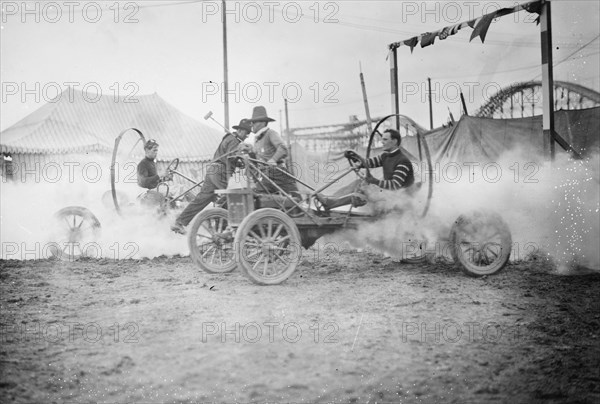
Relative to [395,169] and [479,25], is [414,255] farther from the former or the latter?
[479,25]

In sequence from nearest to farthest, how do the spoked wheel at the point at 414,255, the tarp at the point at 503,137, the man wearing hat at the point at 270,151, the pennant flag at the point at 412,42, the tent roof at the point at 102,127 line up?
the man wearing hat at the point at 270,151 < the spoked wheel at the point at 414,255 < the tarp at the point at 503,137 < the pennant flag at the point at 412,42 < the tent roof at the point at 102,127

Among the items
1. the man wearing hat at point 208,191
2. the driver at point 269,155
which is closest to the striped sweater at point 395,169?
the driver at point 269,155

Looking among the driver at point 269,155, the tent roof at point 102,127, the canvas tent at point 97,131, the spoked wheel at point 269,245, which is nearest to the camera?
the spoked wheel at point 269,245

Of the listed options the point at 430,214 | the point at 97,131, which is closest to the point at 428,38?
the point at 430,214

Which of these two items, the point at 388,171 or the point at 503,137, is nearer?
the point at 388,171

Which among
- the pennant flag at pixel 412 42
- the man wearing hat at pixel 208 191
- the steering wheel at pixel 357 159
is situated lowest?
the man wearing hat at pixel 208 191

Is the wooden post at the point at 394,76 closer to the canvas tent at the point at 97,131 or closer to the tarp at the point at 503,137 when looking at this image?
the tarp at the point at 503,137

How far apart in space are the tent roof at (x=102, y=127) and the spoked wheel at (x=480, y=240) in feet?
44.9

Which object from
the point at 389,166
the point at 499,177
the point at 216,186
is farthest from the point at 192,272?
the point at 499,177

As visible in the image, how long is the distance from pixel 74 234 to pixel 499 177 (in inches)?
246

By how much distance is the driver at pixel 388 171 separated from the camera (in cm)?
567

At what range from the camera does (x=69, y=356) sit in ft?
9.62

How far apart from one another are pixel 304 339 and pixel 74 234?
5.02 metres

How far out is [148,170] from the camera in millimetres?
7543
